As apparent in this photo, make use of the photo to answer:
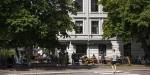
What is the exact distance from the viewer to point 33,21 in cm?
4219

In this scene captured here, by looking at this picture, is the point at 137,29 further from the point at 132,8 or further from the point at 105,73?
the point at 105,73

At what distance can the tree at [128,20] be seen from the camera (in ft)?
162

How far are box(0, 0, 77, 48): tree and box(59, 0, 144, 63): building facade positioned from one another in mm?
18382

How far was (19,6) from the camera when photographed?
43.3 m

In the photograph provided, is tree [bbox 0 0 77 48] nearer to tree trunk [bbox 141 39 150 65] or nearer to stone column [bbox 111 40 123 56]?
tree trunk [bbox 141 39 150 65]

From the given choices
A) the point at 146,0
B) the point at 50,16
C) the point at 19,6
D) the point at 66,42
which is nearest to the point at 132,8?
the point at 146,0

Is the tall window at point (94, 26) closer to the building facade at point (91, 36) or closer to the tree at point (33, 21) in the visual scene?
the building facade at point (91, 36)

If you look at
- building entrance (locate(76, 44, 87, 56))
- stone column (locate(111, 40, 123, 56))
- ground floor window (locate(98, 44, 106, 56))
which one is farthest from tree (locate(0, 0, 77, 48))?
stone column (locate(111, 40, 123, 56))

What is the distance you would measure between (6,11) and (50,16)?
4.34 m

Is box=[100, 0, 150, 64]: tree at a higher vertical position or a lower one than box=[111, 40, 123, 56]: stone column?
higher

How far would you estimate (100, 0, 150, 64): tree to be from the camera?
49.5 m

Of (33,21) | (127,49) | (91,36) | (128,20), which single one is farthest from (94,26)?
(33,21)

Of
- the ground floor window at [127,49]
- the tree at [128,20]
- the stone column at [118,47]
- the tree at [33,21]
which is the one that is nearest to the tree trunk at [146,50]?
the tree at [128,20]

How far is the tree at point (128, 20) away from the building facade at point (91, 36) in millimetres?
9259
